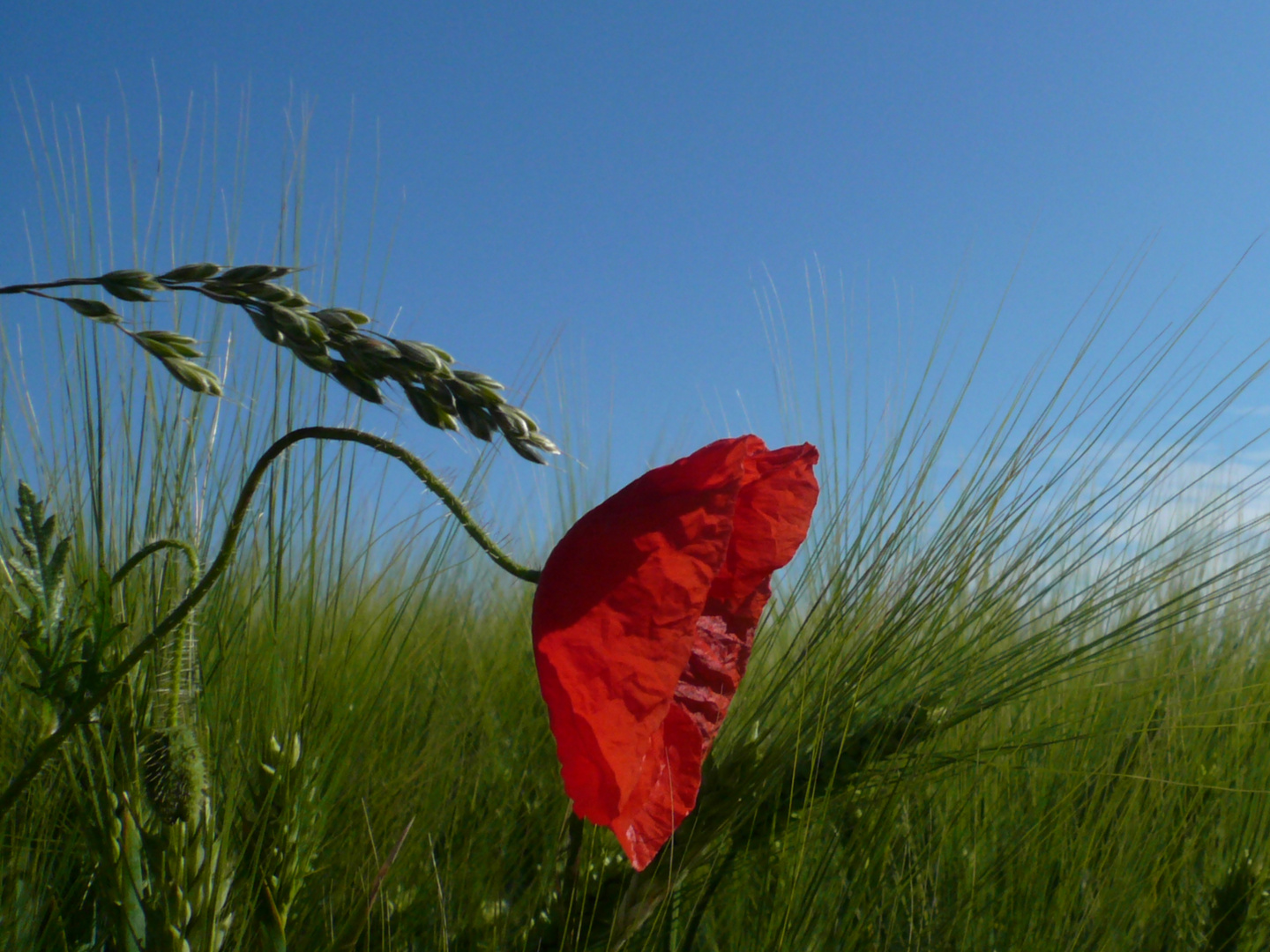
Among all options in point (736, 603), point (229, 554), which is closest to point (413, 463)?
point (229, 554)

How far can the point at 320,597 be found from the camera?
2.61 feet

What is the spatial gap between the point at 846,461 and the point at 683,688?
1.92ft

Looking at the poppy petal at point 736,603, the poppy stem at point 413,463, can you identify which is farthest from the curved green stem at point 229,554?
the poppy petal at point 736,603

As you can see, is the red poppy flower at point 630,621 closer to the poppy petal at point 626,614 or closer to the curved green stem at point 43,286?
the poppy petal at point 626,614

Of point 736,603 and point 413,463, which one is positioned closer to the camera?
point 413,463

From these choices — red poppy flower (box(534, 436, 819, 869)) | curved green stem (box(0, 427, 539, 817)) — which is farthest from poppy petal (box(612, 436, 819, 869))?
curved green stem (box(0, 427, 539, 817))

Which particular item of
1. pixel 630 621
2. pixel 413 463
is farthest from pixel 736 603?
pixel 413 463

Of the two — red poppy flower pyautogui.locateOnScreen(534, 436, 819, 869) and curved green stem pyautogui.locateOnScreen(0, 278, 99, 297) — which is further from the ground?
curved green stem pyautogui.locateOnScreen(0, 278, 99, 297)

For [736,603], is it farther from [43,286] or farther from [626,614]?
[43,286]

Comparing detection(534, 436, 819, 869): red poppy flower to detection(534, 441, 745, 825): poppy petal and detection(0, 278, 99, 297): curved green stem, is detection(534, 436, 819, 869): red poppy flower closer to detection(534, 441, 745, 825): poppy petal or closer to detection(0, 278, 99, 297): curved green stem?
detection(534, 441, 745, 825): poppy petal

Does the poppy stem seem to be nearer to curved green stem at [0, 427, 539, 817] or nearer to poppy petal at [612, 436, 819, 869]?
curved green stem at [0, 427, 539, 817]

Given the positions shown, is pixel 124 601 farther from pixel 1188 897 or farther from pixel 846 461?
pixel 1188 897

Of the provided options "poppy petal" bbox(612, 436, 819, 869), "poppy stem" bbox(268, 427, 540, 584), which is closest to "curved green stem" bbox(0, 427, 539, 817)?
"poppy stem" bbox(268, 427, 540, 584)

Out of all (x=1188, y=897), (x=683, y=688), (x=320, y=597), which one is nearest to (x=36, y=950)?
(x=320, y=597)
